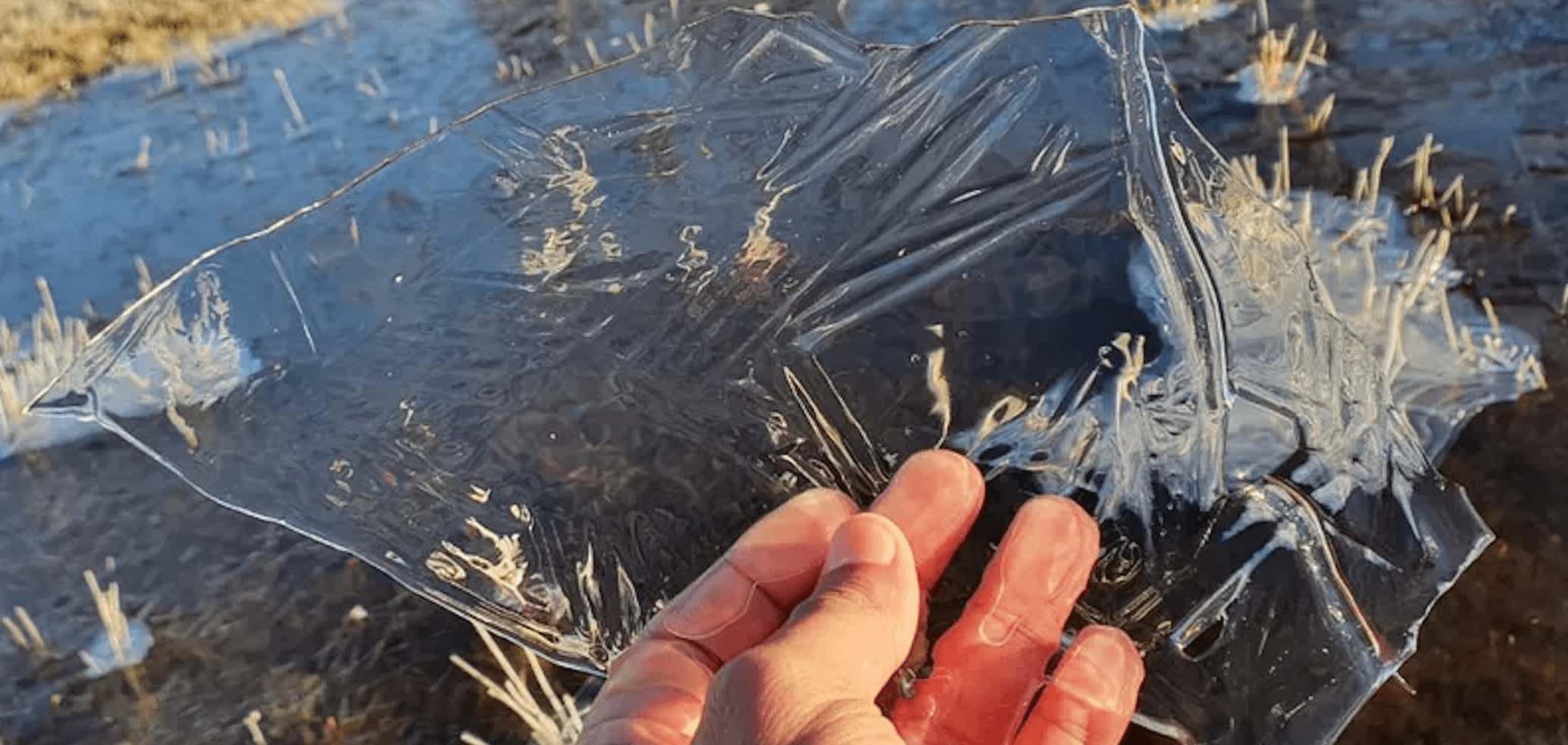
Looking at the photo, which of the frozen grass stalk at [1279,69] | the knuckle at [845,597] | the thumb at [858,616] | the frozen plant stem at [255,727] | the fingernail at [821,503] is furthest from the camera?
the frozen grass stalk at [1279,69]

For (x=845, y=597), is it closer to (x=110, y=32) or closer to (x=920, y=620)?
(x=920, y=620)

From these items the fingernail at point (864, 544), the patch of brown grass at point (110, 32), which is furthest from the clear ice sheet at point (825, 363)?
the patch of brown grass at point (110, 32)

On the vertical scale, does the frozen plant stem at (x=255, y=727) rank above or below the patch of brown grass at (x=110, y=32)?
below

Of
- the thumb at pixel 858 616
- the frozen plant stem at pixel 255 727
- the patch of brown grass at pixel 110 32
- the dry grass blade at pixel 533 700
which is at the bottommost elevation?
the frozen plant stem at pixel 255 727

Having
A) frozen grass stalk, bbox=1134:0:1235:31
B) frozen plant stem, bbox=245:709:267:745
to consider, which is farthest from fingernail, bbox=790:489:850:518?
frozen grass stalk, bbox=1134:0:1235:31

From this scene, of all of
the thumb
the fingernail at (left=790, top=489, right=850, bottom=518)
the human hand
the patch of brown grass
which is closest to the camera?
the thumb

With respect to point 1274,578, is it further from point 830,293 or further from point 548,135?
point 548,135

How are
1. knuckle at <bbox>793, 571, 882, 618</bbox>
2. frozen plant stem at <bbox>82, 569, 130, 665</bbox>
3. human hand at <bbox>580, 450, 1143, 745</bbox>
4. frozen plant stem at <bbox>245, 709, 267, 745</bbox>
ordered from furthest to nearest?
frozen plant stem at <bbox>82, 569, 130, 665</bbox> < frozen plant stem at <bbox>245, 709, 267, 745</bbox> < human hand at <bbox>580, 450, 1143, 745</bbox> < knuckle at <bbox>793, 571, 882, 618</bbox>

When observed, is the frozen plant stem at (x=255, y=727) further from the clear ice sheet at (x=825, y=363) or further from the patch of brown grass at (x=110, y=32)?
the patch of brown grass at (x=110, y=32)

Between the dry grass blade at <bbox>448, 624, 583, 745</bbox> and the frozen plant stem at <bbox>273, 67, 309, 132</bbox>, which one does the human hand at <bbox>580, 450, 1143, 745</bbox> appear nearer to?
the dry grass blade at <bbox>448, 624, 583, 745</bbox>
